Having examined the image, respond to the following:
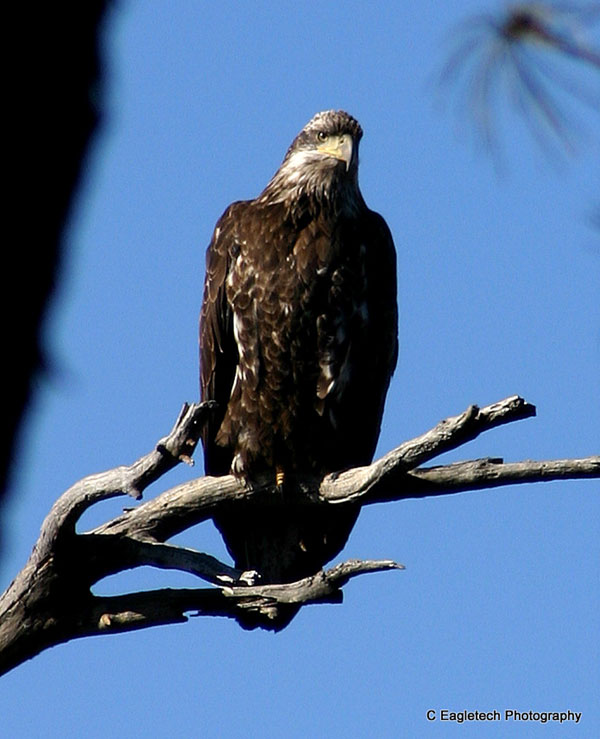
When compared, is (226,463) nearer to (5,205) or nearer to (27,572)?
(27,572)

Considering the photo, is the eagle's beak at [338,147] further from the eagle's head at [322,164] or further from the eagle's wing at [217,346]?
the eagle's wing at [217,346]

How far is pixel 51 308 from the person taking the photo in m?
0.90

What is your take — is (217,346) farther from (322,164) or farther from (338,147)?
(338,147)

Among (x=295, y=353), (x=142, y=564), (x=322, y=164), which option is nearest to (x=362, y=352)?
(x=295, y=353)

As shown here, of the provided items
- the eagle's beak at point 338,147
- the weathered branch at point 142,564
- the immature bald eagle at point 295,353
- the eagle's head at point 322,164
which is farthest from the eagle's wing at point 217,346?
the weathered branch at point 142,564

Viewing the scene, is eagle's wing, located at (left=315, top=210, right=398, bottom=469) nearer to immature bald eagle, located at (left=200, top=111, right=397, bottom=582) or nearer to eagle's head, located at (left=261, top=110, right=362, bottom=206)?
immature bald eagle, located at (left=200, top=111, right=397, bottom=582)

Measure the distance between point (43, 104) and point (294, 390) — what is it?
155 inches

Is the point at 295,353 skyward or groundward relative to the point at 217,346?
groundward

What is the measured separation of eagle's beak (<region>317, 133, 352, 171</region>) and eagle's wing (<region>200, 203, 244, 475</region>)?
687 mm

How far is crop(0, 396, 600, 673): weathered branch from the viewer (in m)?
3.71

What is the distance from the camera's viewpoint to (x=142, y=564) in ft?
12.8

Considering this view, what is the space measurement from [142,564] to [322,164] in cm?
224

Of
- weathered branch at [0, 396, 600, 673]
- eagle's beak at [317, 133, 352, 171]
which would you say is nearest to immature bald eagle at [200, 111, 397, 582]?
eagle's beak at [317, 133, 352, 171]

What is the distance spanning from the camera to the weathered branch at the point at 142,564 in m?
3.71
